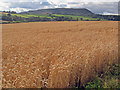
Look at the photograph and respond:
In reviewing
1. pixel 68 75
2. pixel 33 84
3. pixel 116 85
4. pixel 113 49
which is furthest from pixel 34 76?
pixel 113 49

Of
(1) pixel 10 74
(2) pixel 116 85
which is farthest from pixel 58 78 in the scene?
(2) pixel 116 85

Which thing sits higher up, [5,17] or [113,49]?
[5,17]

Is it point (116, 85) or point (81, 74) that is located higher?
point (81, 74)

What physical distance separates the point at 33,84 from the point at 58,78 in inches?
25.9

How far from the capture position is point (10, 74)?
3.17 metres

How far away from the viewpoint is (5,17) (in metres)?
46.9

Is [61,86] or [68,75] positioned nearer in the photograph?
[61,86]

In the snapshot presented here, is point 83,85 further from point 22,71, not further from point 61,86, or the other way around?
point 22,71

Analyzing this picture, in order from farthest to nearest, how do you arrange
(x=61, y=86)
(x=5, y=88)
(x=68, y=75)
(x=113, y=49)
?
(x=113, y=49)
(x=68, y=75)
(x=61, y=86)
(x=5, y=88)

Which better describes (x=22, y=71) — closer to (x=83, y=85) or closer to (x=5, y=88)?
(x=5, y=88)

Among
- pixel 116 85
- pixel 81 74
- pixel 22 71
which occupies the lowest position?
pixel 116 85

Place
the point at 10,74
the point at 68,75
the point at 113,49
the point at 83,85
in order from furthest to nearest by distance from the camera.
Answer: the point at 113,49, the point at 83,85, the point at 68,75, the point at 10,74

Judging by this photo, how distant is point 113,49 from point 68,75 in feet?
9.65

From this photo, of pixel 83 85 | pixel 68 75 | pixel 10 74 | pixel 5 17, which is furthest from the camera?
pixel 5 17
